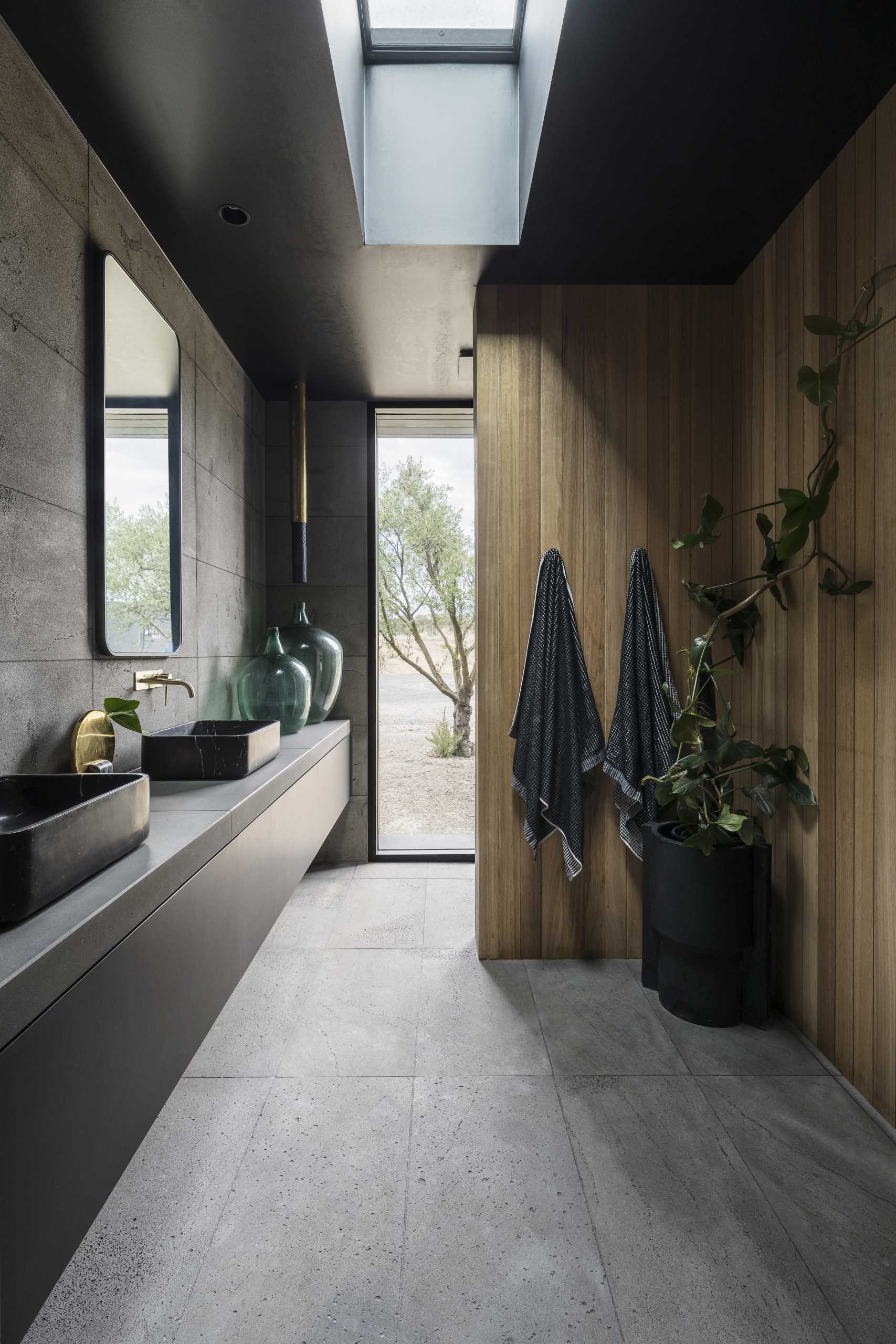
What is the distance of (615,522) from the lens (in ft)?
8.29

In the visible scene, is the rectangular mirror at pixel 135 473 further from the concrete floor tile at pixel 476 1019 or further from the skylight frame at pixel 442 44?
the concrete floor tile at pixel 476 1019

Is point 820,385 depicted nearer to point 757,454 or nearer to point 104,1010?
point 757,454

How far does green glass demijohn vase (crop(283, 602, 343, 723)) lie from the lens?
10.6 ft

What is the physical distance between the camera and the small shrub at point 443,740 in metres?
3.79

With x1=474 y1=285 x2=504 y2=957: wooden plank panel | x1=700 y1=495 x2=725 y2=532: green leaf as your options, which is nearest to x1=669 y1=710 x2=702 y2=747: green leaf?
x1=700 y1=495 x2=725 y2=532: green leaf

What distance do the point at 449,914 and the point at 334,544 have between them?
189 cm

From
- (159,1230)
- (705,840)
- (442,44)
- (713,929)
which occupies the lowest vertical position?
(159,1230)

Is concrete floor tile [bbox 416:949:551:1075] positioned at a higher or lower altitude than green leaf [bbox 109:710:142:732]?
lower

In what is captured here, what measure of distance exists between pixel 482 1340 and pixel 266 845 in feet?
3.62

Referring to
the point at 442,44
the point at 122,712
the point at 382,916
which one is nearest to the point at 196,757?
the point at 122,712

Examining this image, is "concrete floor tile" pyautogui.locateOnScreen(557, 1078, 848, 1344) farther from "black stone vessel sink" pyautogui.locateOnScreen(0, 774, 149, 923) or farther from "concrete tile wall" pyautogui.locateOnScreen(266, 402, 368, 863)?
"concrete tile wall" pyautogui.locateOnScreen(266, 402, 368, 863)

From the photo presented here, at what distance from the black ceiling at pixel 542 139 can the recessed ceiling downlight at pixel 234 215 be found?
0.03 meters

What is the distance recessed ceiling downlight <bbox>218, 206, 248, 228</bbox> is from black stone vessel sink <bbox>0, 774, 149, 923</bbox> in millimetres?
1677

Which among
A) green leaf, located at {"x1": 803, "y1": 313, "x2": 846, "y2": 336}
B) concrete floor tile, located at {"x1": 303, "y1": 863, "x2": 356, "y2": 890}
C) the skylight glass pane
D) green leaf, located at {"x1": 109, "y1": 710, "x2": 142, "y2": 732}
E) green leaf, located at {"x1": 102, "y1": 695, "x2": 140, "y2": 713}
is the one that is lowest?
concrete floor tile, located at {"x1": 303, "y1": 863, "x2": 356, "y2": 890}
